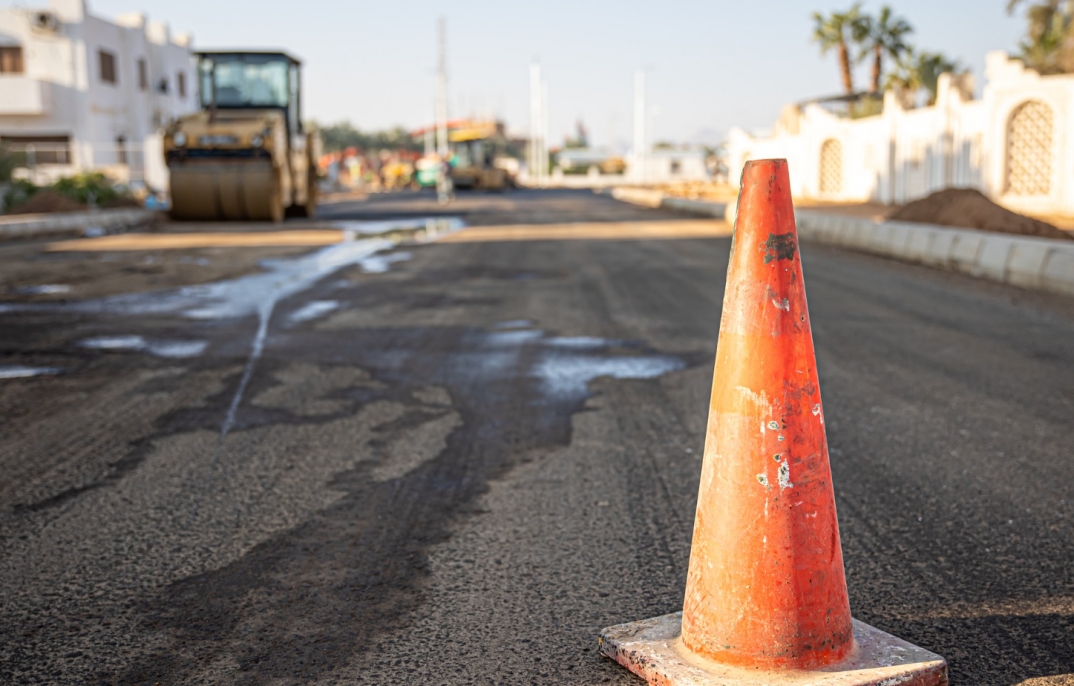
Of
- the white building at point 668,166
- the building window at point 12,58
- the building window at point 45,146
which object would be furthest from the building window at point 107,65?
the white building at point 668,166

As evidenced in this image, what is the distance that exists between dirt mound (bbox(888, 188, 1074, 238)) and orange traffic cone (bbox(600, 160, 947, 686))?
12944 millimetres

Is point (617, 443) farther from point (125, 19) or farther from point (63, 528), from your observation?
point (125, 19)

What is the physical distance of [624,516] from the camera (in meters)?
3.77

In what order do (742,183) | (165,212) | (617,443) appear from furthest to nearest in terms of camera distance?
1. (165,212)
2. (617,443)
3. (742,183)

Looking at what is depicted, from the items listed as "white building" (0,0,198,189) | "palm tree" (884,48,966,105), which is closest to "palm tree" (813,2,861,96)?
"palm tree" (884,48,966,105)

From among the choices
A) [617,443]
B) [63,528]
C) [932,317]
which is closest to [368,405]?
[617,443]

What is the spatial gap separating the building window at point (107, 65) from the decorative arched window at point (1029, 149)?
36.9 metres

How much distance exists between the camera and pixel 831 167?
35.8 meters

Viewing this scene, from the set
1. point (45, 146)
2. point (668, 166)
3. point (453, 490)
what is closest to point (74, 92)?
point (45, 146)

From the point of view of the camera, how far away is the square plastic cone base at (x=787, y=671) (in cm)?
238

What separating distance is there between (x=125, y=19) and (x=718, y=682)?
2010 inches

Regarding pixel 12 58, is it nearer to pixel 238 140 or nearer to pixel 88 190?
pixel 88 190

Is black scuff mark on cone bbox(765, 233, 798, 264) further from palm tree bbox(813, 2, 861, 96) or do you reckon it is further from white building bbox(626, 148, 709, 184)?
white building bbox(626, 148, 709, 184)

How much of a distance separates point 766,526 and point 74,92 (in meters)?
44.9
